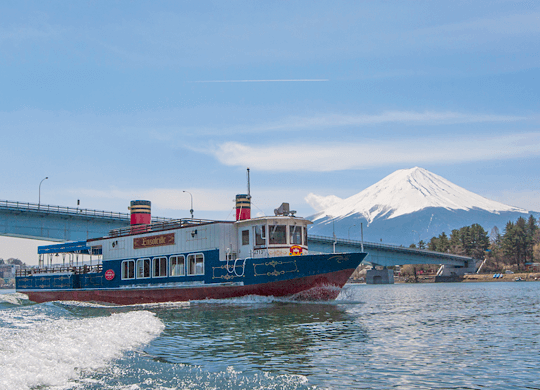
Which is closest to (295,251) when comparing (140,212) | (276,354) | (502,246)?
(276,354)

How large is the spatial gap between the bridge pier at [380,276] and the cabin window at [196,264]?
98535 mm

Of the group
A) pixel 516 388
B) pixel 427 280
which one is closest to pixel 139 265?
pixel 516 388

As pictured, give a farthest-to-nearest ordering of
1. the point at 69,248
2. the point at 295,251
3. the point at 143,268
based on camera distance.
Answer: the point at 69,248, the point at 143,268, the point at 295,251

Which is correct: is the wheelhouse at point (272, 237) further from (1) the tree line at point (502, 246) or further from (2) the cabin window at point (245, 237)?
(1) the tree line at point (502, 246)

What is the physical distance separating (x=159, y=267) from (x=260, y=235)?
29.8 ft

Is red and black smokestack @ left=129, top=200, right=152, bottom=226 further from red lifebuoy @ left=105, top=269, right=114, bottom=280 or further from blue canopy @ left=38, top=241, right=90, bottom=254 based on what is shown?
red lifebuoy @ left=105, top=269, right=114, bottom=280

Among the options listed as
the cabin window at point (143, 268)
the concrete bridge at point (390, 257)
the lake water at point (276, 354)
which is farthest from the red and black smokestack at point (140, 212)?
the concrete bridge at point (390, 257)

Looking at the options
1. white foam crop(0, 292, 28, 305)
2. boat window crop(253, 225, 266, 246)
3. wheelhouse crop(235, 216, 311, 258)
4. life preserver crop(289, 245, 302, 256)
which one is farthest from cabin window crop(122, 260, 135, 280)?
life preserver crop(289, 245, 302, 256)

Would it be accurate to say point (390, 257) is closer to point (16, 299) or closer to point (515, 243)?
point (515, 243)

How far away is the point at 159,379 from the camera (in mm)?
10406

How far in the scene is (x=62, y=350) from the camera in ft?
39.2

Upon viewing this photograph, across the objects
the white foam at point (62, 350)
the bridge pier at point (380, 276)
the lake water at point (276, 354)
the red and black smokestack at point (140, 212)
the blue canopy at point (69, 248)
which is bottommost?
the bridge pier at point (380, 276)

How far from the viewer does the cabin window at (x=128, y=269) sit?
3831cm

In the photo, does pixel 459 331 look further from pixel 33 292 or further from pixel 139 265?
pixel 33 292
